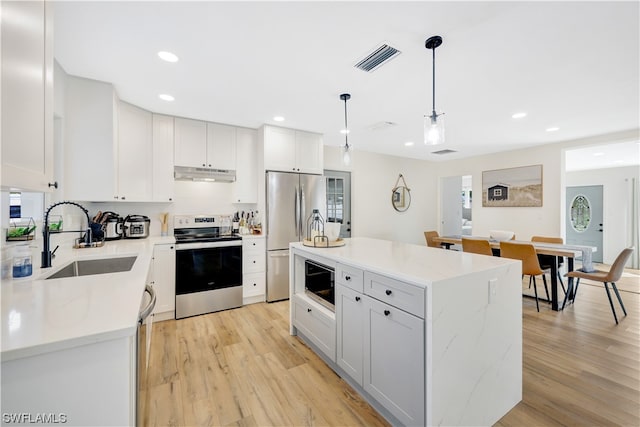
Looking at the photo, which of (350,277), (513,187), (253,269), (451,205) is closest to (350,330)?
(350,277)

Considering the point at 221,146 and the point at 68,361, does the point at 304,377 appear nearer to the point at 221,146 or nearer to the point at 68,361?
the point at 68,361

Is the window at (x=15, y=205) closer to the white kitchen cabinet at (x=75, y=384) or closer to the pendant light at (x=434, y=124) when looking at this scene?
the white kitchen cabinet at (x=75, y=384)

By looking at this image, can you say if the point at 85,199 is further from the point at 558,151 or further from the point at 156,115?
the point at 558,151

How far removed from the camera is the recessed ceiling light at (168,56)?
2076 millimetres

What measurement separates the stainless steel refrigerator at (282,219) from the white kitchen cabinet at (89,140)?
177 centimetres

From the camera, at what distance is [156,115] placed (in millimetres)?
3344

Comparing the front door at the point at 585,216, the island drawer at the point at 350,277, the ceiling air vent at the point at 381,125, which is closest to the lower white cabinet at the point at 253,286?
the island drawer at the point at 350,277

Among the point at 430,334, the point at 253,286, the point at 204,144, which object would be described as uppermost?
the point at 204,144

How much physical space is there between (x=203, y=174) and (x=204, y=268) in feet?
4.00

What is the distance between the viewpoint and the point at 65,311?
3.16 ft

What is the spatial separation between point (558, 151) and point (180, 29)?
19.3 ft

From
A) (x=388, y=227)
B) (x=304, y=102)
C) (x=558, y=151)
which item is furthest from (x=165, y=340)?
(x=558, y=151)

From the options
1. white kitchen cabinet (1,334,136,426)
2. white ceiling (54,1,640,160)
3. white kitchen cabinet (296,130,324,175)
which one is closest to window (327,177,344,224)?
white kitchen cabinet (296,130,324,175)

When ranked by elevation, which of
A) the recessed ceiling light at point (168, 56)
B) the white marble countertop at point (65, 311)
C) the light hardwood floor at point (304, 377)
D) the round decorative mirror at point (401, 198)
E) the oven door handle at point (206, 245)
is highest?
the recessed ceiling light at point (168, 56)
